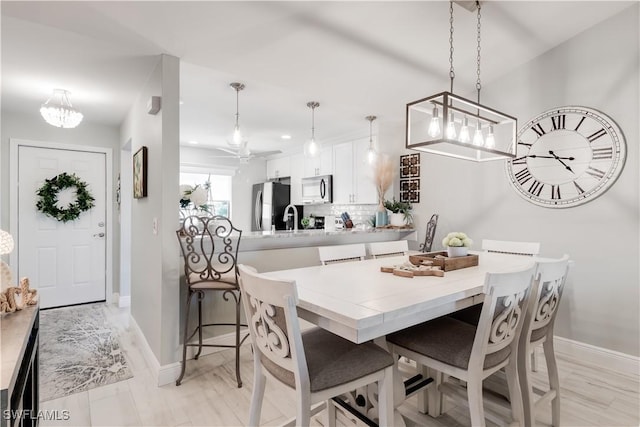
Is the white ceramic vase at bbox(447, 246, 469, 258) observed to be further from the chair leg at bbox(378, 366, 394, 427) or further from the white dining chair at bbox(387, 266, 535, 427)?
the chair leg at bbox(378, 366, 394, 427)

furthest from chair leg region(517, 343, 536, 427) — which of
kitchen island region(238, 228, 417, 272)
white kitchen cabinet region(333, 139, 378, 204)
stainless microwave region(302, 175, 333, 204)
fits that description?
stainless microwave region(302, 175, 333, 204)

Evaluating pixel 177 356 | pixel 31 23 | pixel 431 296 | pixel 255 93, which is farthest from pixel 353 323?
pixel 255 93

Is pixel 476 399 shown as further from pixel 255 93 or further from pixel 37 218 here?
pixel 37 218

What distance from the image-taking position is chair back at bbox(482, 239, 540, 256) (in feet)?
9.10

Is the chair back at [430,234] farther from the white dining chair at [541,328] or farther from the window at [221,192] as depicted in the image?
the window at [221,192]

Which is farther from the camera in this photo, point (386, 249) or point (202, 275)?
point (386, 249)

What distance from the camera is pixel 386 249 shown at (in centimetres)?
288

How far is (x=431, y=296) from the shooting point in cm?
145

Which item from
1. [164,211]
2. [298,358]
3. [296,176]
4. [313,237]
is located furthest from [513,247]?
[296,176]

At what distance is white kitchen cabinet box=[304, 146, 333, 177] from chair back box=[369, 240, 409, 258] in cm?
231

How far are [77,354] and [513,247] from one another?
149 inches

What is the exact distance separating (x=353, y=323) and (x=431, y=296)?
19.2 inches

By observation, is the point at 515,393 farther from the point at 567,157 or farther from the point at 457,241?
the point at 567,157

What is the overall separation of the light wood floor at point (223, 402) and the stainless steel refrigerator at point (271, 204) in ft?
11.2
